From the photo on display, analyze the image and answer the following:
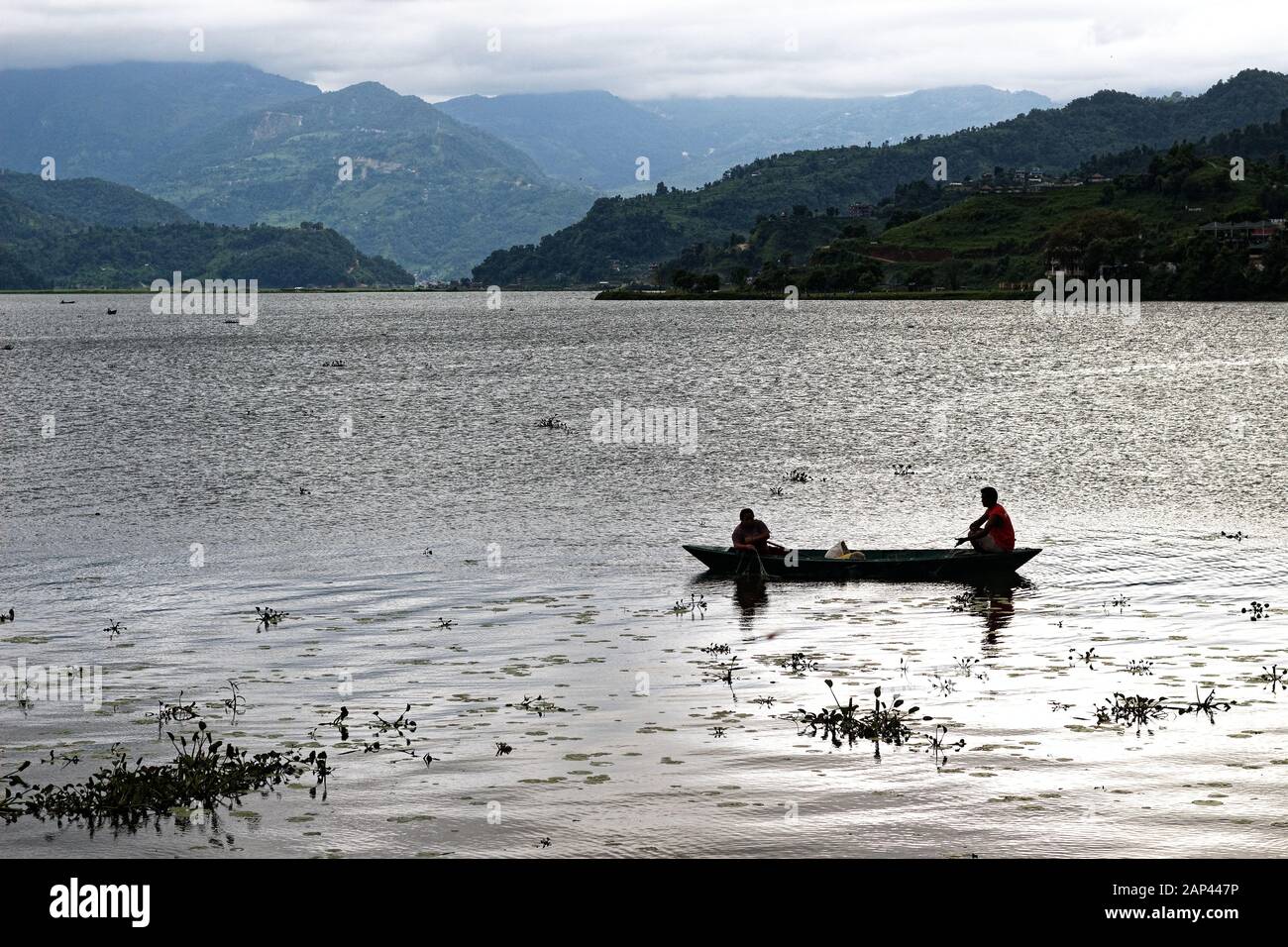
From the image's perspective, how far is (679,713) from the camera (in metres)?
24.0

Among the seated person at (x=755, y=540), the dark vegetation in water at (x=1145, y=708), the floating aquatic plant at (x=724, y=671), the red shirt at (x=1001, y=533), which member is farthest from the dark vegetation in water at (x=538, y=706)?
the red shirt at (x=1001, y=533)

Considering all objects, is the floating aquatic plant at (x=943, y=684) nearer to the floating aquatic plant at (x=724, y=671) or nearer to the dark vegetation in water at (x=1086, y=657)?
the dark vegetation in water at (x=1086, y=657)

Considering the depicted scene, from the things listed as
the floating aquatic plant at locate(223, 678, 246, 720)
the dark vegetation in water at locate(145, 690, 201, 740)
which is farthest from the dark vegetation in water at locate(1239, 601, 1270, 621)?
the dark vegetation in water at locate(145, 690, 201, 740)

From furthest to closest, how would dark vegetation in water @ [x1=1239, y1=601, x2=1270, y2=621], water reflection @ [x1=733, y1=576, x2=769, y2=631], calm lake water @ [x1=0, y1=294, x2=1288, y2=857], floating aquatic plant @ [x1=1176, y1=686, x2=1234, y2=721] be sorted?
water reflection @ [x1=733, y1=576, x2=769, y2=631]
dark vegetation in water @ [x1=1239, y1=601, x2=1270, y2=621]
floating aquatic plant @ [x1=1176, y1=686, x2=1234, y2=721]
calm lake water @ [x1=0, y1=294, x2=1288, y2=857]

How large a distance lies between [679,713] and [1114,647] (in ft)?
34.1

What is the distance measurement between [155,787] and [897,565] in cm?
2291

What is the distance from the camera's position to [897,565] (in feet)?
122

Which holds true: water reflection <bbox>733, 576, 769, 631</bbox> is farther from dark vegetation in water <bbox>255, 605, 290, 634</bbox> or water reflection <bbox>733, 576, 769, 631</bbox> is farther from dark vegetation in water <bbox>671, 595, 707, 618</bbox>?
dark vegetation in water <bbox>255, 605, 290, 634</bbox>

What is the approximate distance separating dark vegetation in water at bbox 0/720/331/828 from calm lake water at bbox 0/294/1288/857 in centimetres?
42

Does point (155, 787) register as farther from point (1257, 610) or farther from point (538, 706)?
point (1257, 610)

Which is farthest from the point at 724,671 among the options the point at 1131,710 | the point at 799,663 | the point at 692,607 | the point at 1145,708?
the point at 1145,708

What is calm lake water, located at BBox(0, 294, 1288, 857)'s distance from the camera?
60.5ft

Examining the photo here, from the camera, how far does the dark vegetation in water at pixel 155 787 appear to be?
18.6 metres

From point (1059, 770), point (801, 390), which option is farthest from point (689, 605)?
point (801, 390)
